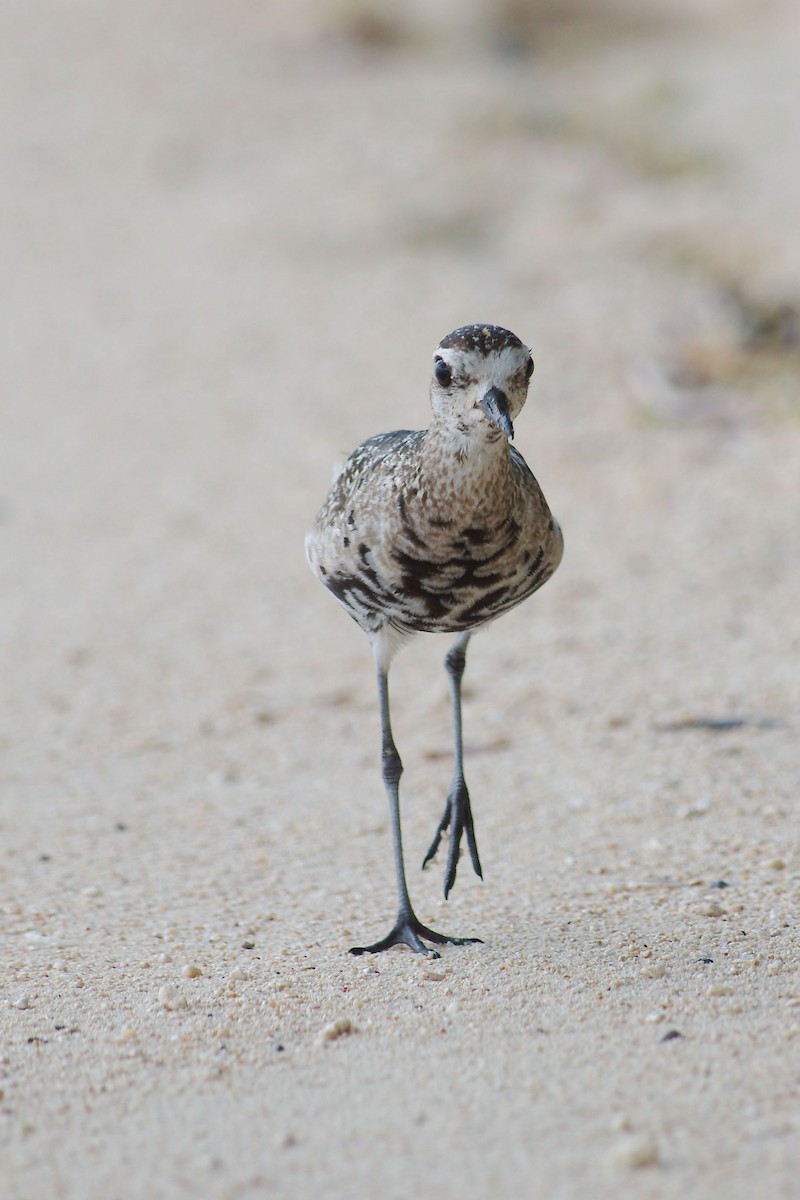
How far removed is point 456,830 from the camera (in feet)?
15.9

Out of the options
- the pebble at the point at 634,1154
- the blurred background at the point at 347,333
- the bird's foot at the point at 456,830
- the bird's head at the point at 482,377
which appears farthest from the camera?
the blurred background at the point at 347,333

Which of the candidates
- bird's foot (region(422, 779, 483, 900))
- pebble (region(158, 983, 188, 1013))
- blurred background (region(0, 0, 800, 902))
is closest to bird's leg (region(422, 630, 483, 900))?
bird's foot (region(422, 779, 483, 900))

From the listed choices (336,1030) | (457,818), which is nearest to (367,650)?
(457,818)

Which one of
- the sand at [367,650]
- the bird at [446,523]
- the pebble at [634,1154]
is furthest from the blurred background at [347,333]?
the pebble at [634,1154]

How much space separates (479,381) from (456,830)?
1.62 m

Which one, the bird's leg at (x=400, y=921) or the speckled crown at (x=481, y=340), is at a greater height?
the speckled crown at (x=481, y=340)

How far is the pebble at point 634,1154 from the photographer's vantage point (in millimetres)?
3004

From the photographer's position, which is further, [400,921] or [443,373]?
[400,921]

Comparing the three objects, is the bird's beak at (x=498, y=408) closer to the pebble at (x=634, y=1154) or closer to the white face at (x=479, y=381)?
the white face at (x=479, y=381)

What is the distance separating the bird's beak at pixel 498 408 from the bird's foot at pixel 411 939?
1.55 metres

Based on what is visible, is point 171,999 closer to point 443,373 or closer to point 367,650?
point 443,373

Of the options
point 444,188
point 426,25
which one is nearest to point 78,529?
point 444,188

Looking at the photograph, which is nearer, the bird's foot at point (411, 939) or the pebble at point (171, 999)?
the pebble at point (171, 999)

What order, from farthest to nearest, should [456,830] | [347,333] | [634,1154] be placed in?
[347,333], [456,830], [634,1154]
